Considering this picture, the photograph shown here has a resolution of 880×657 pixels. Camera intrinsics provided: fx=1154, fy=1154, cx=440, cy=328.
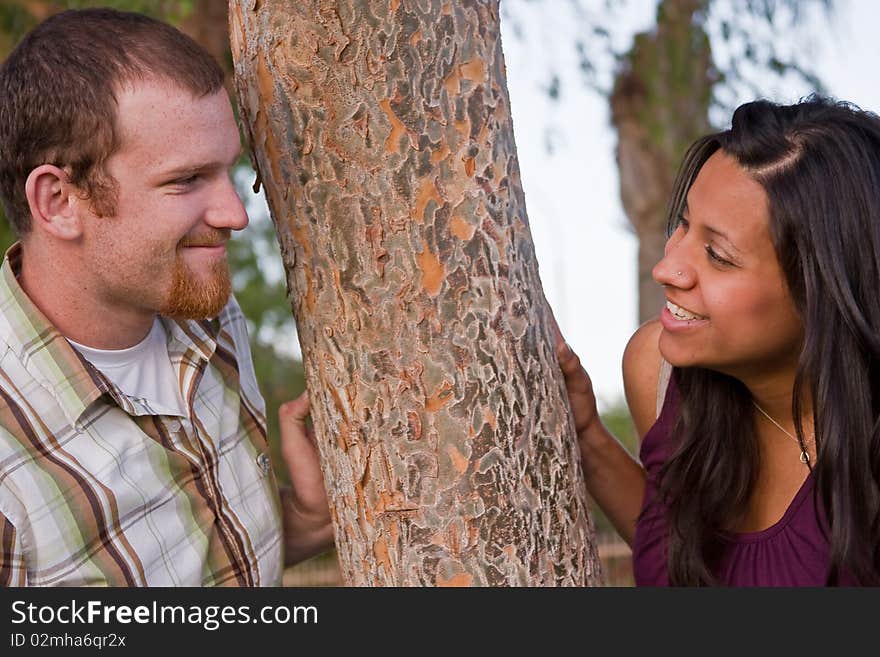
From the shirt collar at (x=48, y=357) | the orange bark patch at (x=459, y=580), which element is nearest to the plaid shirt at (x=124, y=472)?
the shirt collar at (x=48, y=357)

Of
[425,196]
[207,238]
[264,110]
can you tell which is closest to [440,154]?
[425,196]

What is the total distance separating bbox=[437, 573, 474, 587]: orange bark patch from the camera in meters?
2.17

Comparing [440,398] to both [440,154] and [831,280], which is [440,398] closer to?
[440,154]

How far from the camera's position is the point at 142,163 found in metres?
2.22

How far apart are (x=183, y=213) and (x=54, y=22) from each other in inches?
19.9

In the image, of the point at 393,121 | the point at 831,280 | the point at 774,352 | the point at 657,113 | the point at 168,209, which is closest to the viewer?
the point at 393,121

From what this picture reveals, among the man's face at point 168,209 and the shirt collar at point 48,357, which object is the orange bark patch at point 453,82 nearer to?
the man's face at point 168,209

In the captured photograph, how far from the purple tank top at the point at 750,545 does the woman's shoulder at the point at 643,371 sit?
8cm

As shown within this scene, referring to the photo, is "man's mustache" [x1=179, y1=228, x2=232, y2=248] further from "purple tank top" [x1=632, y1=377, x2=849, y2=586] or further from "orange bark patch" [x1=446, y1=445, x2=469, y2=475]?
"purple tank top" [x1=632, y1=377, x2=849, y2=586]

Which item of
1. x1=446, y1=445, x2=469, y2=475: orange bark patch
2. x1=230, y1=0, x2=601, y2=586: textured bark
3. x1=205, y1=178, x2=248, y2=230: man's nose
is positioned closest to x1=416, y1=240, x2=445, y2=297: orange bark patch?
x1=230, y1=0, x2=601, y2=586: textured bark

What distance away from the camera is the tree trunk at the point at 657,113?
20.8 feet

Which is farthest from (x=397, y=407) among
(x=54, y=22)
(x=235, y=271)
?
(x=235, y=271)

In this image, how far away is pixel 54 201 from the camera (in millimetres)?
2297

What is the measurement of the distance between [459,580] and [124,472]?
0.69m
